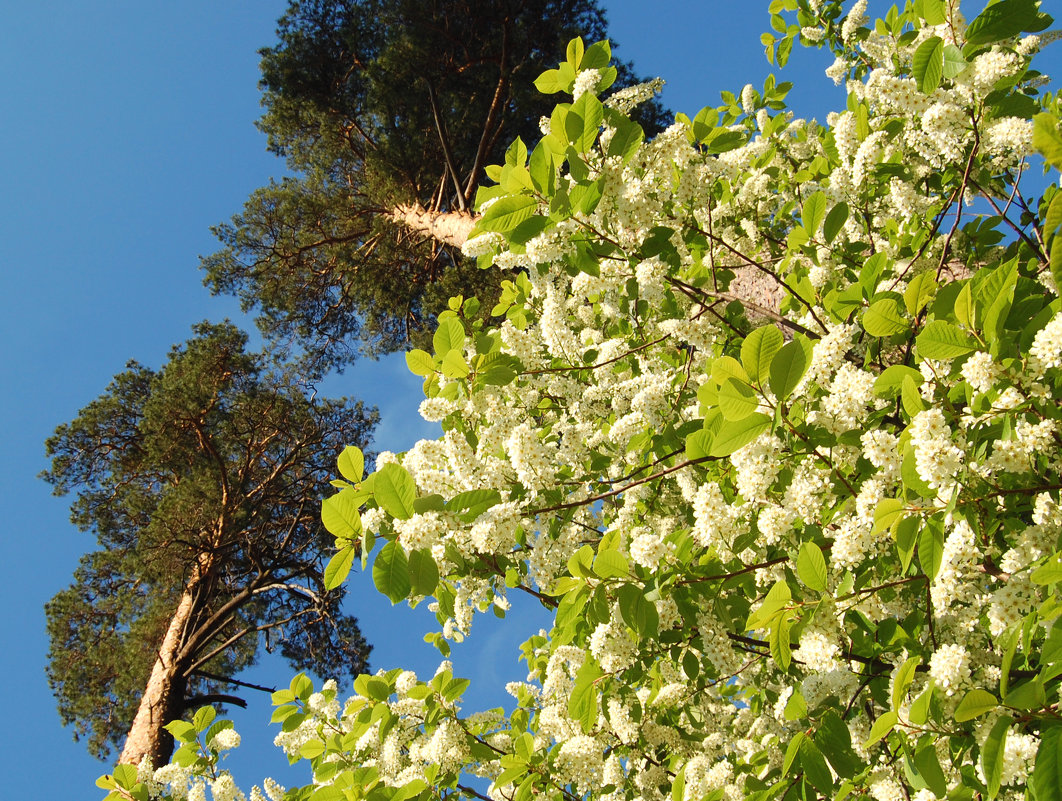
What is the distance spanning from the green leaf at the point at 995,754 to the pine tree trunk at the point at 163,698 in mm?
6761

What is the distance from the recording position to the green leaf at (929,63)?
5.60ft

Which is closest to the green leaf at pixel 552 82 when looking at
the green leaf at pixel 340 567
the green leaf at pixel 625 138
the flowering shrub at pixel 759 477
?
the flowering shrub at pixel 759 477

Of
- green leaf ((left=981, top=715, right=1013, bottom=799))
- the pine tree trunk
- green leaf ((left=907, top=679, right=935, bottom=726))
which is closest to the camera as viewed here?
green leaf ((left=981, top=715, right=1013, bottom=799))

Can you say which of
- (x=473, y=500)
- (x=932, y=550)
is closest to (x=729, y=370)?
(x=932, y=550)

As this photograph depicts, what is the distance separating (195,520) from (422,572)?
7715mm

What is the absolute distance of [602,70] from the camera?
2.12 m

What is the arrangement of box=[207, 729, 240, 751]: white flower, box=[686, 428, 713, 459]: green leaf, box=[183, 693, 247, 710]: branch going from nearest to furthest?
box=[686, 428, 713, 459]: green leaf → box=[207, 729, 240, 751]: white flower → box=[183, 693, 247, 710]: branch

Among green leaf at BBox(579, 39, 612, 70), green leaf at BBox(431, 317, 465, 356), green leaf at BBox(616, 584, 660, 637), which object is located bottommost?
green leaf at BBox(616, 584, 660, 637)

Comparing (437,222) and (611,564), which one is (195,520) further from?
(611,564)

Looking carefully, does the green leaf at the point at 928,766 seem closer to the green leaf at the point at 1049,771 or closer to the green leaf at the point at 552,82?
the green leaf at the point at 1049,771

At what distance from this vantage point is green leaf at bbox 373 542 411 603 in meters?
1.70

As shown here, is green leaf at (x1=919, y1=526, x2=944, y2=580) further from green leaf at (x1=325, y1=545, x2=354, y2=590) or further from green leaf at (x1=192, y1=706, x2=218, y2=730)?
green leaf at (x1=192, y1=706, x2=218, y2=730)

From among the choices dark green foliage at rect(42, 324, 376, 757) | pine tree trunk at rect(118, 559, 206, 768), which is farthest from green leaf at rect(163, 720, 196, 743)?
dark green foliage at rect(42, 324, 376, 757)

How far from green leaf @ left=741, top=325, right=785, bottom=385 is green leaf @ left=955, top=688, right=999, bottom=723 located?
0.68 metres
